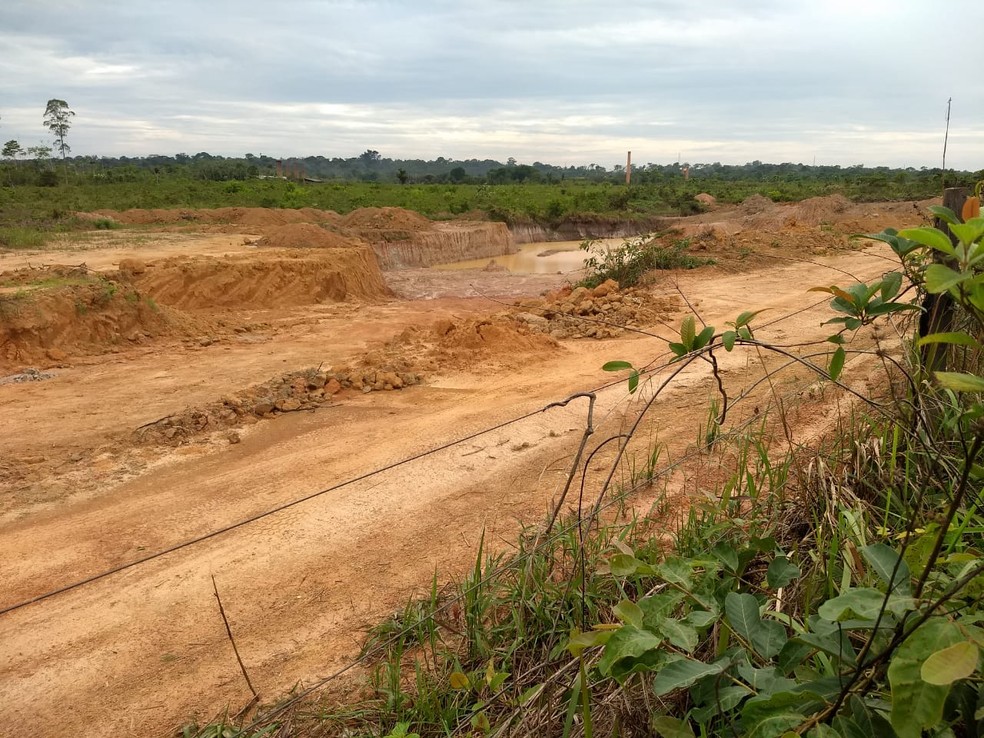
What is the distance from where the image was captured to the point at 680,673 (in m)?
1.52

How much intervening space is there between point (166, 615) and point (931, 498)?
378cm

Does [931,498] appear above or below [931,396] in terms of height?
below

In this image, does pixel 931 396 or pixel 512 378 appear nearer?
pixel 931 396

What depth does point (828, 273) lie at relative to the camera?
14.4m

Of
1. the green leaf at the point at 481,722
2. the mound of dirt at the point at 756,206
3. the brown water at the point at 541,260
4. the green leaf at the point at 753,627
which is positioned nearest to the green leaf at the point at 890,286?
the green leaf at the point at 753,627

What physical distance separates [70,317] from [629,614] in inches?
413

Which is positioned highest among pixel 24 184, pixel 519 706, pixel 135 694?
pixel 24 184

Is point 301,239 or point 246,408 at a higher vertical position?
point 301,239

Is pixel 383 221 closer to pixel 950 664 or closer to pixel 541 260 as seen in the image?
pixel 541 260

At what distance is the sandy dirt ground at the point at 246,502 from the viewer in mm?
3242

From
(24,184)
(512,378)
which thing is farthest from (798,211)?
(24,184)

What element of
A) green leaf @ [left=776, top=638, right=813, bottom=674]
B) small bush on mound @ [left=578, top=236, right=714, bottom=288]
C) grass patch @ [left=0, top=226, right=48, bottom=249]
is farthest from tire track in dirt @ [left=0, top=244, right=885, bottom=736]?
grass patch @ [left=0, top=226, right=48, bottom=249]

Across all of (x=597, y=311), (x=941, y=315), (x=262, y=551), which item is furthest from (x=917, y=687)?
(x=597, y=311)

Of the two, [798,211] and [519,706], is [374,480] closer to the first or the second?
[519,706]
